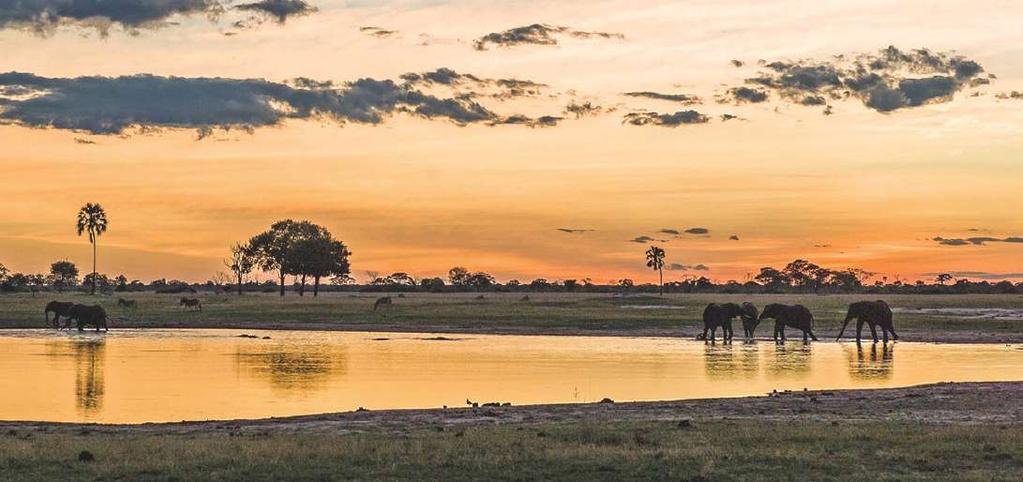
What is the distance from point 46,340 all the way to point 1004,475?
175 ft

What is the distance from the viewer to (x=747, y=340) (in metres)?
61.8

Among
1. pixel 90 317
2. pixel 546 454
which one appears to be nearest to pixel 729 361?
pixel 546 454

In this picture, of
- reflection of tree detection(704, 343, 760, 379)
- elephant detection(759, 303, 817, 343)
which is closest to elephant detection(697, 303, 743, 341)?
elephant detection(759, 303, 817, 343)

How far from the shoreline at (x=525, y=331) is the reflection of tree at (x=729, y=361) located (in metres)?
6.13

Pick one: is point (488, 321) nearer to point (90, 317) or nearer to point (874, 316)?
point (90, 317)

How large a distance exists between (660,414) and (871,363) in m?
21.6

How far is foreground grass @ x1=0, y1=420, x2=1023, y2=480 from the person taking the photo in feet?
56.6

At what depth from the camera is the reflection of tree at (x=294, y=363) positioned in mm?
36438

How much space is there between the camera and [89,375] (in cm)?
3834

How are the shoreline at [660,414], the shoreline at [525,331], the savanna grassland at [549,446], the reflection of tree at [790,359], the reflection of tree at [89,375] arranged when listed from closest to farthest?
1. the savanna grassland at [549,446]
2. the shoreline at [660,414]
3. the reflection of tree at [89,375]
4. the reflection of tree at [790,359]
5. the shoreline at [525,331]

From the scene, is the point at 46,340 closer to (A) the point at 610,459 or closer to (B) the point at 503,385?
(B) the point at 503,385

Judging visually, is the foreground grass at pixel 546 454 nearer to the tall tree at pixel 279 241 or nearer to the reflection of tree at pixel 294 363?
the reflection of tree at pixel 294 363

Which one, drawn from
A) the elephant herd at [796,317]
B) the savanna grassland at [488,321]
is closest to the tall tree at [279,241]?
the savanna grassland at [488,321]

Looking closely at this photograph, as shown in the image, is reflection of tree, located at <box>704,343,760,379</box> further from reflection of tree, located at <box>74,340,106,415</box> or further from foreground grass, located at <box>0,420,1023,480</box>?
reflection of tree, located at <box>74,340,106,415</box>
